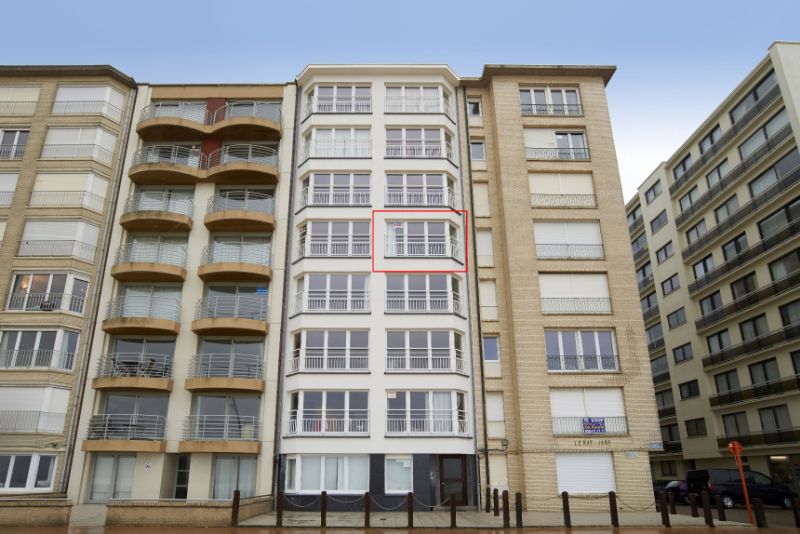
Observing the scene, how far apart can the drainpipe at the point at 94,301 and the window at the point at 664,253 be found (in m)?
42.2

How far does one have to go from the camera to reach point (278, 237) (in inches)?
1093

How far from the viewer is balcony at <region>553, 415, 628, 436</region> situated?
24344 mm

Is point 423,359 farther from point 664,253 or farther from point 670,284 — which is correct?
point 664,253

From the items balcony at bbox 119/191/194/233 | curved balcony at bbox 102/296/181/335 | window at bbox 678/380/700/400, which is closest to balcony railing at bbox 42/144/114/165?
balcony at bbox 119/191/194/233

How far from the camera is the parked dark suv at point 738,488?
2745 cm

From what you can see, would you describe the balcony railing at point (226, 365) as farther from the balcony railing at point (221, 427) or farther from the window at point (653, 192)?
the window at point (653, 192)

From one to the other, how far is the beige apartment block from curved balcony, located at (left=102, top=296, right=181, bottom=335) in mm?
14198

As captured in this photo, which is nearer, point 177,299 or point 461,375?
point 461,375

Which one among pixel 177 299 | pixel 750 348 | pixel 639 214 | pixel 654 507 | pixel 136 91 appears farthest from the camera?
pixel 639 214

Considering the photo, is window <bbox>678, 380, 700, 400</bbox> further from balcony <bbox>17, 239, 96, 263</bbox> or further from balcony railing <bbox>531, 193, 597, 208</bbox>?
balcony <bbox>17, 239, 96, 263</bbox>

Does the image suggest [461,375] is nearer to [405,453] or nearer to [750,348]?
[405,453]

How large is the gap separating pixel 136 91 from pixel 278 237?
40.0 ft

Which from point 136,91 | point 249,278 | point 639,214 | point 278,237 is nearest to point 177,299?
point 249,278

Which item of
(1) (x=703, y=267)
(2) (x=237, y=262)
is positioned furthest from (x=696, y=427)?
(2) (x=237, y=262)
